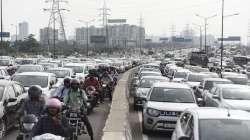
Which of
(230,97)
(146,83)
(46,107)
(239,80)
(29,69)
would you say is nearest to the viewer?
(46,107)

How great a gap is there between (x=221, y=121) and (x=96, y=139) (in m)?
6.63

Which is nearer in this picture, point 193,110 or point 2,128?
point 193,110

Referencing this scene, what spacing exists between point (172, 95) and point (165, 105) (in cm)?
117

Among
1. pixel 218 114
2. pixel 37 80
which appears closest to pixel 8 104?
pixel 218 114

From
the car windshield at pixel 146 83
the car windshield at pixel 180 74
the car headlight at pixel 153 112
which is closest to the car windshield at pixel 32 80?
the car windshield at pixel 146 83

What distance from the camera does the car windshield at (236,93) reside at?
2042 centimetres

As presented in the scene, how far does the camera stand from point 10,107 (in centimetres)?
1584

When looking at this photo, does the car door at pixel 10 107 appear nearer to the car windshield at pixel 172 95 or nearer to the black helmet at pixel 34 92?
the black helmet at pixel 34 92

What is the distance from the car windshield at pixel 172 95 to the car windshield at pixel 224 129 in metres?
7.91

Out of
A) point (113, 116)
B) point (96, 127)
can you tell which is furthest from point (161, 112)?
point (96, 127)

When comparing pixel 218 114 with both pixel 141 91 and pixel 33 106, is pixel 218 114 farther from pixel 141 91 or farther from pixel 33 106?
pixel 141 91

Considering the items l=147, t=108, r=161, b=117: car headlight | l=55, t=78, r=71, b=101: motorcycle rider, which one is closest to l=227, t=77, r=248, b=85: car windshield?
l=147, t=108, r=161, b=117: car headlight

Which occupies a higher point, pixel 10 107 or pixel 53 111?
pixel 53 111

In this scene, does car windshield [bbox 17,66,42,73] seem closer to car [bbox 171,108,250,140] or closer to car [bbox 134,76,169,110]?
car [bbox 134,76,169,110]
